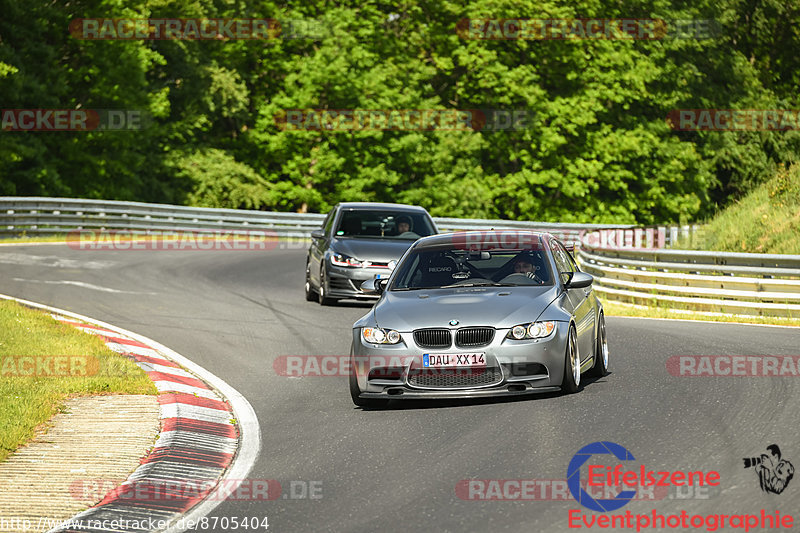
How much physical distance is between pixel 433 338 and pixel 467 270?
1.77 meters

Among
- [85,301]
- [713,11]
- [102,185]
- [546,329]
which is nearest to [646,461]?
[546,329]

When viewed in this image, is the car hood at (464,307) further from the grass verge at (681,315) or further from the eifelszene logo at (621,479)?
the grass verge at (681,315)

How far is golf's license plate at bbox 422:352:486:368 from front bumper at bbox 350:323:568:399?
1.3 inches

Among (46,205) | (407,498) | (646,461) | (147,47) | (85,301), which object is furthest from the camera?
(147,47)

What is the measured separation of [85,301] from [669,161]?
39330mm

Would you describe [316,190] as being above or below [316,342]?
below

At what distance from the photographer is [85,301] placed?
19.0 m

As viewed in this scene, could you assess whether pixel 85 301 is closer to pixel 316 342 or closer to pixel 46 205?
pixel 316 342

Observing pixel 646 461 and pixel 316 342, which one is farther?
pixel 316 342

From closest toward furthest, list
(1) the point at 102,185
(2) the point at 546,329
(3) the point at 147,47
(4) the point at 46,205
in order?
(2) the point at 546,329 < (4) the point at 46,205 < (1) the point at 102,185 < (3) the point at 147,47
